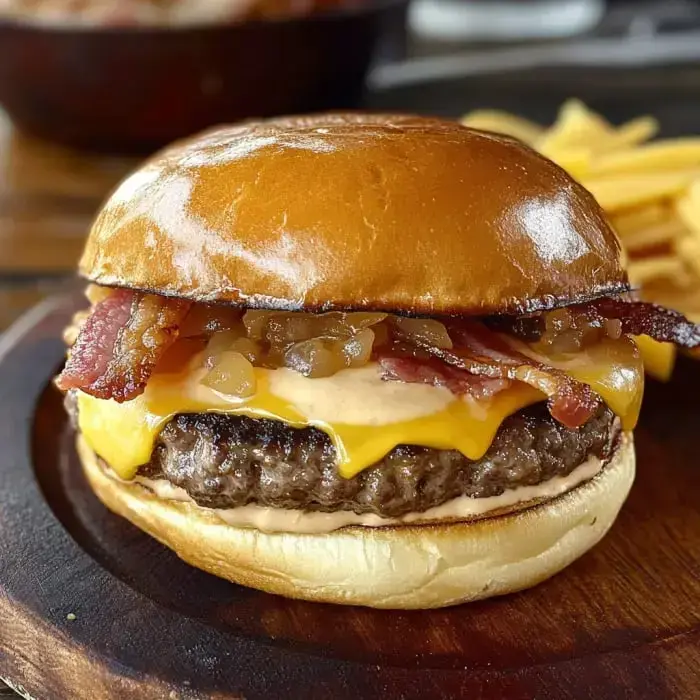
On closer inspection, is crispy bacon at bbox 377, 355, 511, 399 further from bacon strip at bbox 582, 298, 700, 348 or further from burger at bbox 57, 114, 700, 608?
bacon strip at bbox 582, 298, 700, 348

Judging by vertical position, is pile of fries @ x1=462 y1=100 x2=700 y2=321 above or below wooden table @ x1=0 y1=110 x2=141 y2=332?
above

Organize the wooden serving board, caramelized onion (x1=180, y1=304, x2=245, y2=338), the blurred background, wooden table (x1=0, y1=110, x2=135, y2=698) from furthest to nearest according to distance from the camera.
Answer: the blurred background → wooden table (x1=0, y1=110, x2=135, y2=698) → caramelized onion (x1=180, y1=304, x2=245, y2=338) → the wooden serving board

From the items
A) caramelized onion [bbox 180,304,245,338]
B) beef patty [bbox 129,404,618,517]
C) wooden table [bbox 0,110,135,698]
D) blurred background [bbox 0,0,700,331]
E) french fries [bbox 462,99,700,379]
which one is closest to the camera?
beef patty [bbox 129,404,618,517]

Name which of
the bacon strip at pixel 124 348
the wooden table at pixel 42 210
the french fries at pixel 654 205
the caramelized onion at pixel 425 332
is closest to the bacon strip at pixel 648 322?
the caramelized onion at pixel 425 332

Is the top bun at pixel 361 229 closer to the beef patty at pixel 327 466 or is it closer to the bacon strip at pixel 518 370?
the bacon strip at pixel 518 370

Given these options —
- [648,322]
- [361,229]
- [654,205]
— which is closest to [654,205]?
[654,205]

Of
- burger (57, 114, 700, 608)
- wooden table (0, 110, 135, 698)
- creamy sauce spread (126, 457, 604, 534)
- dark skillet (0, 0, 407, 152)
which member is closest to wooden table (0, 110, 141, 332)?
wooden table (0, 110, 135, 698)
